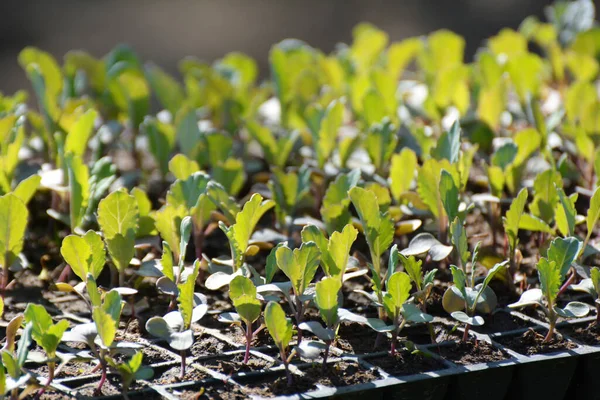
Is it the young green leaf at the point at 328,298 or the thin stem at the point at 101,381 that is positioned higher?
the young green leaf at the point at 328,298

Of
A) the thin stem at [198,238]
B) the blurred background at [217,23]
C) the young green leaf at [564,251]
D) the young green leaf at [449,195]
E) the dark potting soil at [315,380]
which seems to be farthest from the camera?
the blurred background at [217,23]

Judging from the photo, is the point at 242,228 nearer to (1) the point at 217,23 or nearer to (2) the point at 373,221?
(2) the point at 373,221

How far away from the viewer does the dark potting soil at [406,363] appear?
121cm

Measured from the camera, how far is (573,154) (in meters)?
1.84

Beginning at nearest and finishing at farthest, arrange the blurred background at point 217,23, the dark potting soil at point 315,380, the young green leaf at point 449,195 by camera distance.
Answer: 1. the dark potting soil at point 315,380
2. the young green leaf at point 449,195
3. the blurred background at point 217,23

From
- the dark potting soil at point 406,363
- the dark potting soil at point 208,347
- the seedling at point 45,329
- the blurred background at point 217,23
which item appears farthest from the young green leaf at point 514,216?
the blurred background at point 217,23

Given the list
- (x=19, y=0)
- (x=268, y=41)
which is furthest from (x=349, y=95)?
(x=19, y=0)

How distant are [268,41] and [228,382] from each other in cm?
531

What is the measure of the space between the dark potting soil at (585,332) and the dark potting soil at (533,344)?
33 mm

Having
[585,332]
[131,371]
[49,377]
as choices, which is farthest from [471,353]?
[49,377]

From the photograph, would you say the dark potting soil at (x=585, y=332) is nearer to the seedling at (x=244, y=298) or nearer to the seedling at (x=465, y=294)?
the seedling at (x=465, y=294)

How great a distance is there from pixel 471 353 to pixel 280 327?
336 millimetres

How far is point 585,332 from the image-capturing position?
1.33 m

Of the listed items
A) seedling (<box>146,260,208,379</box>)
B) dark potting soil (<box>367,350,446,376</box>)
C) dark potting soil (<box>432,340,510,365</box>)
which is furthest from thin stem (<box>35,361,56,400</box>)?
dark potting soil (<box>432,340,510,365</box>)
